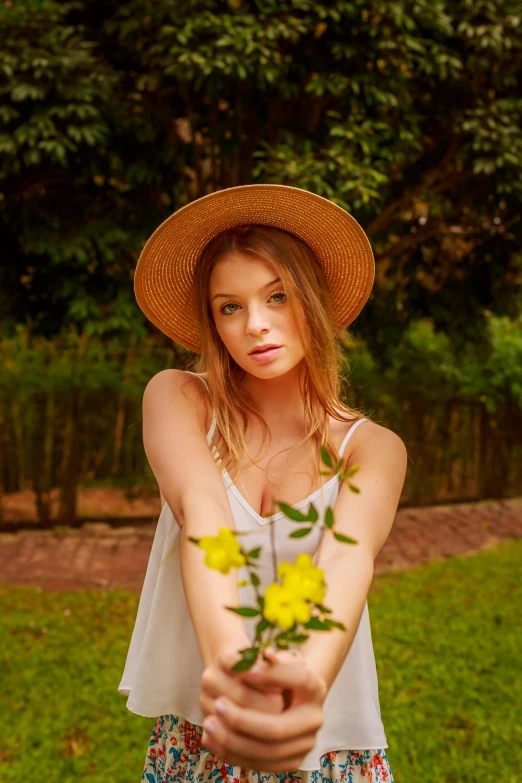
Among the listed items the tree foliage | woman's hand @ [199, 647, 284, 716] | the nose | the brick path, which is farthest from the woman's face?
the brick path

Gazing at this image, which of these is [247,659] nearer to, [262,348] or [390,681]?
[262,348]

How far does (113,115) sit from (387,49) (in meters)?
1.58

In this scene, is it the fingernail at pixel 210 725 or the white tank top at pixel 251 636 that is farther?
the white tank top at pixel 251 636

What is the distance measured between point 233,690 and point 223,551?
0.23 metres

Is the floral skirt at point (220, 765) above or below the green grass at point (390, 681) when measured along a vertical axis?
above

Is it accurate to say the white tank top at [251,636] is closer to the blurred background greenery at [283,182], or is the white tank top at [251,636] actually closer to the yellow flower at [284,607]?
the yellow flower at [284,607]

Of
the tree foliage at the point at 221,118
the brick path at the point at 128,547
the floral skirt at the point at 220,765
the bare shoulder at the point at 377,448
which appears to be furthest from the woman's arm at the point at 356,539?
the brick path at the point at 128,547

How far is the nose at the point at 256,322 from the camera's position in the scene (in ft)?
5.34

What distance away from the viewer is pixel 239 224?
1803mm

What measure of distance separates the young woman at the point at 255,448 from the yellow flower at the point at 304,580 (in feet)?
1.48

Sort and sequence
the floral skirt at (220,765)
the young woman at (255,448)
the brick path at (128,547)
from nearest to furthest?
the young woman at (255,448) < the floral skirt at (220,765) < the brick path at (128,547)

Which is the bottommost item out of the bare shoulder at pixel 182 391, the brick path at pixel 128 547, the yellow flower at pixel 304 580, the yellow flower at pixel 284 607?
the brick path at pixel 128 547

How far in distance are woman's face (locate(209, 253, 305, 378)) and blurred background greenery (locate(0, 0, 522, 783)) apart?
7.18 ft

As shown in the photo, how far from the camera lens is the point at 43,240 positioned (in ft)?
14.7
